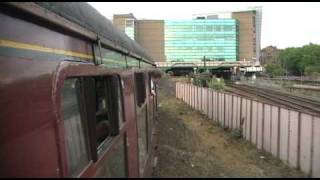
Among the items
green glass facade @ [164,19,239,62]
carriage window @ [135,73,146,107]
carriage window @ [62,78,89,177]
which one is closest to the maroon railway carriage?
carriage window @ [62,78,89,177]

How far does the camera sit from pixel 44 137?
2066 mm

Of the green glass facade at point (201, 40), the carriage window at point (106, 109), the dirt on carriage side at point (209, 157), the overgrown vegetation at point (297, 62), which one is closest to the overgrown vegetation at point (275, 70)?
the overgrown vegetation at point (297, 62)

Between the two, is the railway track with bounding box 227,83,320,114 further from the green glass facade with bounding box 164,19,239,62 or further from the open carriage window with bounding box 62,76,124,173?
the green glass facade with bounding box 164,19,239,62

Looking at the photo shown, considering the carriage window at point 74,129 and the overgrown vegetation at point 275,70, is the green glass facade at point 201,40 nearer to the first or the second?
the overgrown vegetation at point 275,70

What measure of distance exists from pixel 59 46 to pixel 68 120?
409mm

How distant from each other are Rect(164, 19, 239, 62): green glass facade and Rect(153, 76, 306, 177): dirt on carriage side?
66078 millimetres

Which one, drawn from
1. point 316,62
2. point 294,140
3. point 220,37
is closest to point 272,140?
point 294,140

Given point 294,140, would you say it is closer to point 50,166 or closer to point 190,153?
point 190,153

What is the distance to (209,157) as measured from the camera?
12.0 metres

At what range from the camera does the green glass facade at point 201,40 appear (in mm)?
83500

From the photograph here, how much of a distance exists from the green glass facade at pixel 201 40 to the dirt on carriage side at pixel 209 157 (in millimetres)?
66078

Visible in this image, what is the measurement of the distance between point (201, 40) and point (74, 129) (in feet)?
266

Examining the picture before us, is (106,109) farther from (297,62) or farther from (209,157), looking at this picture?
(297,62)

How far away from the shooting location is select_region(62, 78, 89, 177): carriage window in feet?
8.31
